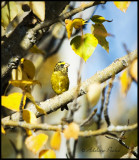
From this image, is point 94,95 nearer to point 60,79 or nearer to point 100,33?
point 100,33

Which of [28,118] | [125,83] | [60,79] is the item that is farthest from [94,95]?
[60,79]

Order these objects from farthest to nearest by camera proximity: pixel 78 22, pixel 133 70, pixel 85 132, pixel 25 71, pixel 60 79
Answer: pixel 60 79 → pixel 25 71 → pixel 78 22 → pixel 85 132 → pixel 133 70

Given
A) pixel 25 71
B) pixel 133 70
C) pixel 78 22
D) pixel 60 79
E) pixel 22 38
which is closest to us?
pixel 133 70

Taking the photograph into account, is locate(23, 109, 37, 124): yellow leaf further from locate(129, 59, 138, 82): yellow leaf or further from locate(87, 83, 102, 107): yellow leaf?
locate(129, 59, 138, 82): yellow leaf

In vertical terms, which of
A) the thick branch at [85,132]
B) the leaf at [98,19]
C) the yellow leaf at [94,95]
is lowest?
the thick branch at [85,132]

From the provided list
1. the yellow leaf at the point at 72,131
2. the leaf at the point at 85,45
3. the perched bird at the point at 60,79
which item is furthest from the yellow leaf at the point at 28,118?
the perched bird at the point at 60,79

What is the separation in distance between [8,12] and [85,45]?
1.36 feet

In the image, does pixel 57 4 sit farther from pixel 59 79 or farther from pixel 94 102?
pixel 59 79

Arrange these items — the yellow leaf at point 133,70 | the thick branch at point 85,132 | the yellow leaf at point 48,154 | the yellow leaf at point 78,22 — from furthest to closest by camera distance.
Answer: the yellow leaf at point 78,22 → the yellow leaf at point 48,154 → the thick branch at point 85,132 → the yellow leaf at point 133,70

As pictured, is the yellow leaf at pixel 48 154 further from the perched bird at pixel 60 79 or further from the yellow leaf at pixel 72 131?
the perched bird at pixel 60 79

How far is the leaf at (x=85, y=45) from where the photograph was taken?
1.29m

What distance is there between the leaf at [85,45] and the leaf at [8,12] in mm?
332

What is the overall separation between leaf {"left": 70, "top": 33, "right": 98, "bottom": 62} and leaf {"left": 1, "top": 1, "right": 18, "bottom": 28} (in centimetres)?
33

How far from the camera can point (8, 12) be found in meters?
1.30
